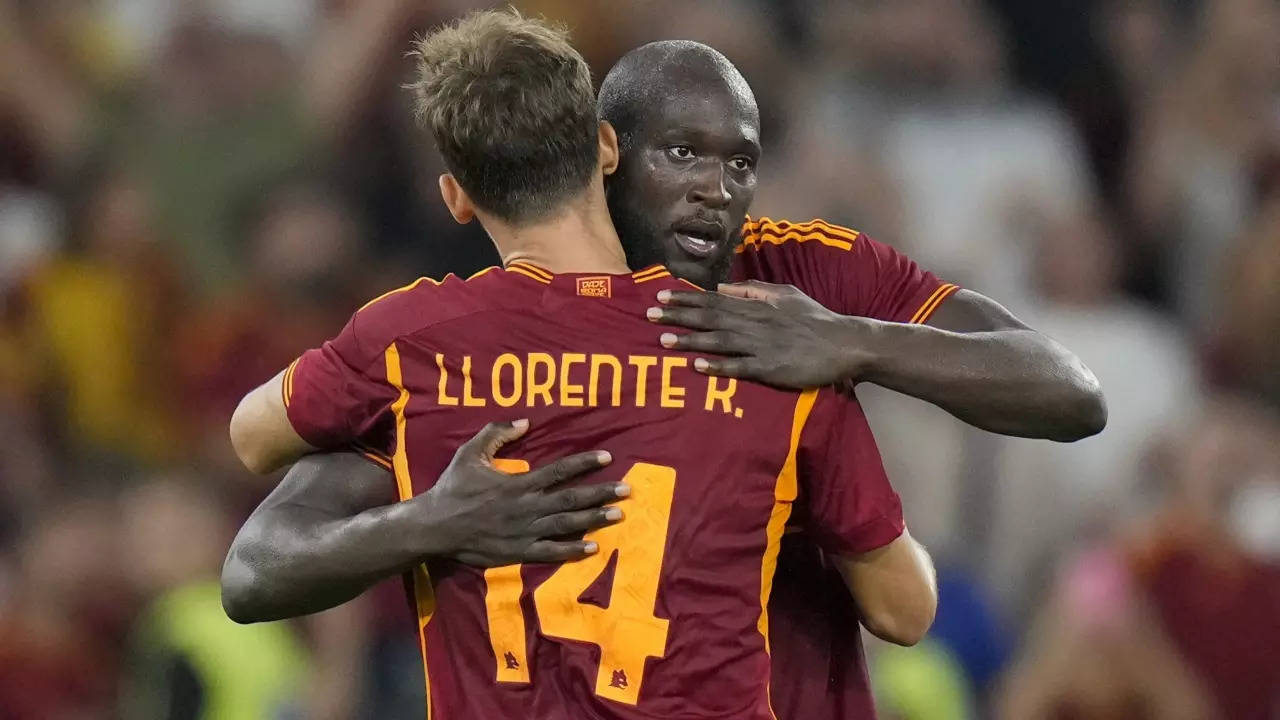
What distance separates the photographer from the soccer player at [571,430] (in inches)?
111

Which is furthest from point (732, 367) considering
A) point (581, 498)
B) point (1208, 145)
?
point (1208, 145)

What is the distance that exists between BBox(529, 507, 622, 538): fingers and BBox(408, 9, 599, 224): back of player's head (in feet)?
1.65

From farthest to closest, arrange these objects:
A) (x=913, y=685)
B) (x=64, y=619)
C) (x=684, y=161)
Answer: (x=64, y=619)
(x=913, y=685)
(x=684, y=161)

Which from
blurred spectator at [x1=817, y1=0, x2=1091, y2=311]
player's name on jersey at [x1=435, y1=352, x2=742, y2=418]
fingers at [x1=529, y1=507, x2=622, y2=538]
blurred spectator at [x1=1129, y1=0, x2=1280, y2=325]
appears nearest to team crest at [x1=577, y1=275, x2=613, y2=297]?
player's name on jersey at [x1=435, y1=352, x2=742, y2=418]

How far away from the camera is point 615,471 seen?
2.87 metres

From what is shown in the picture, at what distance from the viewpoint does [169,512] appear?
6.82m

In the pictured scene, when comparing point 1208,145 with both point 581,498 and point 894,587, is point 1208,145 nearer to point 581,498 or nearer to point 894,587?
point 894,587

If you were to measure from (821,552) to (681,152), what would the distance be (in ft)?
2.58

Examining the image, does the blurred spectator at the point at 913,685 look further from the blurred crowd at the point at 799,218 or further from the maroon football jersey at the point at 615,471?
the maroon football jersey at the point at 615,471

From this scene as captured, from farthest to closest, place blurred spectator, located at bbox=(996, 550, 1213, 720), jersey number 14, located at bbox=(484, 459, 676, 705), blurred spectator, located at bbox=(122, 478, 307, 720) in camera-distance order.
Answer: blurred spectator, located at bbox=(122, 478, 307, 720) → blurred spectator, located at bbox=(996, 550, 1213, 720) → jersey number 14, located at bbox=(484, 459, 676, 705)

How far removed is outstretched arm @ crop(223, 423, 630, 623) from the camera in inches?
112

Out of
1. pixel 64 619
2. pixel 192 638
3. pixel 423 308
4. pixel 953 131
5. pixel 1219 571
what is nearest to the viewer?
pixel 423 308

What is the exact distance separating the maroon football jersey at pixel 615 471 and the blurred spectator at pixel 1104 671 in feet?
11.0

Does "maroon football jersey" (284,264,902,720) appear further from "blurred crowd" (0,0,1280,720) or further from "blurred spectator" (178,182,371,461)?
"blurred spectator" (178,182,371,461)
